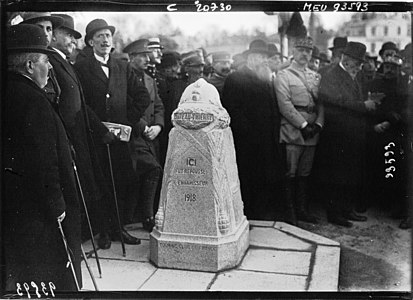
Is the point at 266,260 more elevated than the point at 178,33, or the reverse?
the point at 178,33

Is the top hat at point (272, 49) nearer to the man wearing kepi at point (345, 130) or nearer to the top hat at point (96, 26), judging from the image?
the man wearing kepi at point (345, 130)

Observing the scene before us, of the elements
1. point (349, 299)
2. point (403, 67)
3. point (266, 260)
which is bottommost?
point (349, 299)

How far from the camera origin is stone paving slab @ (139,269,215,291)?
475cm

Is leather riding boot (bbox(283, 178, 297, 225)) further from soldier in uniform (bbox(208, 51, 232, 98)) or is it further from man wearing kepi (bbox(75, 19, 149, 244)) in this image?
man wearing kepi (bbox(75, 19, 149, 244))

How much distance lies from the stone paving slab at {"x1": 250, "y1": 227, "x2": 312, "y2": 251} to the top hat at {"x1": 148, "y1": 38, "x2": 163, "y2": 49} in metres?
→ 1.70

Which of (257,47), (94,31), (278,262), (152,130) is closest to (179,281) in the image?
(278,262)

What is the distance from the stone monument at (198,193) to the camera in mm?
4695

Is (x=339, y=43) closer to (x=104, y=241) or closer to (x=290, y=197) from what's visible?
(x=290, y=197)

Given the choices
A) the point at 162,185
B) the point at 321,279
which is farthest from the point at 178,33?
the point at 321,279

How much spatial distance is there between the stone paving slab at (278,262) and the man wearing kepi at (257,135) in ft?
1.01

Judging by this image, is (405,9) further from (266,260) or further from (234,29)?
(266,260)

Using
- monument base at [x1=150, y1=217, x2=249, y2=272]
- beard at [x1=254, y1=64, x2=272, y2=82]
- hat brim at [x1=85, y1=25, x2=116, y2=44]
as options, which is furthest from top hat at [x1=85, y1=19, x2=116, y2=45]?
monument base at [x1=150, y1=217, x2=249, y2=272]

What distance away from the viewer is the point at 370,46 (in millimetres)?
4859

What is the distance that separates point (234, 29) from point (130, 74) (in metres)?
0.91
